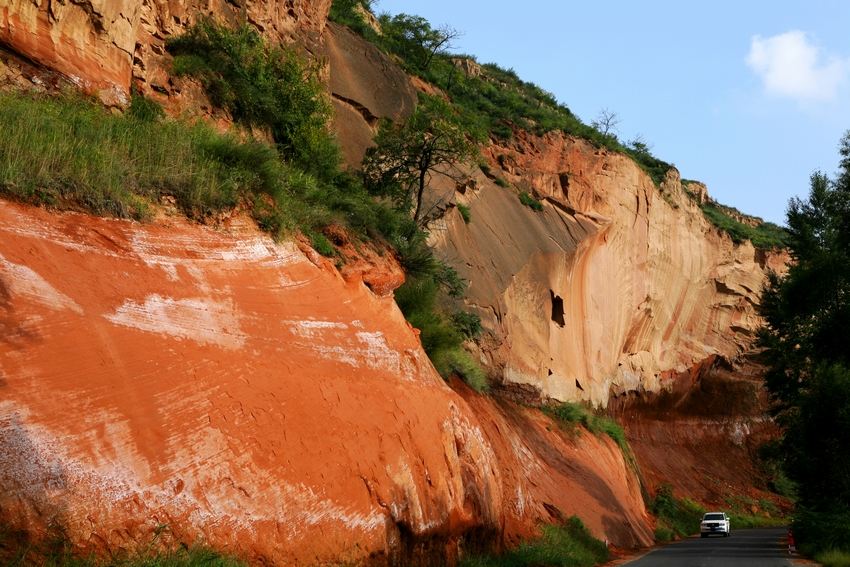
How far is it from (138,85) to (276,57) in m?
5.43

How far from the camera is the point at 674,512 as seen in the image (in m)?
37.7

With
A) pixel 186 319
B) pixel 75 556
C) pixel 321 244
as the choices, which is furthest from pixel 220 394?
pixel 321 244

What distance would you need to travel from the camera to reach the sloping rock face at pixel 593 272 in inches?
1096

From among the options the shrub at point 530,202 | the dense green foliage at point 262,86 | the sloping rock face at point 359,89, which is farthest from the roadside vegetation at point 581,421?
the dense green foliage at point 262,86

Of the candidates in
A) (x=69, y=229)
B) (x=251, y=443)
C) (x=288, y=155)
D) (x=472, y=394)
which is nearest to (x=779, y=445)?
(x=472, y=394)

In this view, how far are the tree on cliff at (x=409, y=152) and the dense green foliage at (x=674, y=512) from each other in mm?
20184

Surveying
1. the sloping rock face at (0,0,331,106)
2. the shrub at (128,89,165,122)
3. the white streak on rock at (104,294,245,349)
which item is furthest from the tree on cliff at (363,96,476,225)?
the white streak on rock at (104,294,245,349)

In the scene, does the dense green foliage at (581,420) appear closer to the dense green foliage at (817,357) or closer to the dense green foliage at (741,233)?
the dense green foliage at (817,357)

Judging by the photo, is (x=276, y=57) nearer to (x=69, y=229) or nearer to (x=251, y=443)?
(x=69, y=229)

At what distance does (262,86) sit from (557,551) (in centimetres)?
1235

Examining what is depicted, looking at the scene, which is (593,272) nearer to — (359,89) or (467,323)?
(467,323)

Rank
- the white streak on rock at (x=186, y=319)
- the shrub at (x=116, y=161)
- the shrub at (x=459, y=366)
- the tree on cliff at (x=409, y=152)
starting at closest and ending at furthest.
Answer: the white streak on rock at (x=186, y=319) < the shrub at (x=116, y=161) < the shrub at (x=459, y=366) < the tree on cliff at (x=409, y=152)

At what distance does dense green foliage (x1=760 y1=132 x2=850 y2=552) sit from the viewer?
67.7ft

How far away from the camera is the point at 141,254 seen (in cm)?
974
